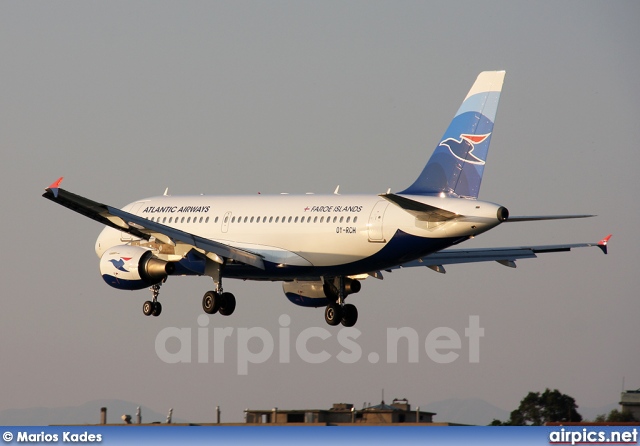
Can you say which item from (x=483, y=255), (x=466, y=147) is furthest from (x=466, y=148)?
(x=483, y=255)

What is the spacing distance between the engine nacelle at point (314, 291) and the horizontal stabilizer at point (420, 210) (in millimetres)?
9702

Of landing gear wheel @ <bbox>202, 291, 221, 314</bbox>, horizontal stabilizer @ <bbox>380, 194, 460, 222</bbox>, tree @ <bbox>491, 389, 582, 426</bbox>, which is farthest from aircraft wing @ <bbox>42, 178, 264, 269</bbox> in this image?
tree @ <bbox>491, 389, 582, 426</bbox>

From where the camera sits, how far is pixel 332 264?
70625 millimetres

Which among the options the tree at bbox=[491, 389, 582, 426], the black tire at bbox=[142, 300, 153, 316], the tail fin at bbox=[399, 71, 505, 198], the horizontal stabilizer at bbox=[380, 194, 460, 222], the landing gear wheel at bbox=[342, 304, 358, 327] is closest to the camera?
the horizontal stabilizer at bbox=[380, 194, 460, 222]

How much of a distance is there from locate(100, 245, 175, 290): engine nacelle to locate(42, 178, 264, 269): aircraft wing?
1257mm

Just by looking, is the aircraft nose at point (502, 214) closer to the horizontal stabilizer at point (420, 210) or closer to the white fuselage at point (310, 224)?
the white fuselage at point (310, 224)

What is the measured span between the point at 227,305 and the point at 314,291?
19.8 ft

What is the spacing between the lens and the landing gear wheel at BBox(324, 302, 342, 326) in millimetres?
75688

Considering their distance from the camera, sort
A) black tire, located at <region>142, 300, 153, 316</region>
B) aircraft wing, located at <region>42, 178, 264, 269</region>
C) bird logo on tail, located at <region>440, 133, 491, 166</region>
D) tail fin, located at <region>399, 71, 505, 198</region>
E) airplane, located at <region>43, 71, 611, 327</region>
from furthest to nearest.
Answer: black tire, located at <region>142, 300, 153, 316</region>
bird logo on tail, located at <region>440, 133, 491, 166</region>
tail fin, located at <region>399, 71, 505, 198</region>
airplane, located at <region>43, 71, 611, 327</region>
aircraft wing, located at <region>42, 178, 264, 269</region>

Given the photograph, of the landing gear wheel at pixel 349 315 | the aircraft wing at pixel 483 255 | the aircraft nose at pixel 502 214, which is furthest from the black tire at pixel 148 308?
the aircraft nose at pixel 502 214

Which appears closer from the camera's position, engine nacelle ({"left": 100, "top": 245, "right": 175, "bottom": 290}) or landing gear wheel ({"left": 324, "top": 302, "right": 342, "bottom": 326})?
engine nacelle ({"left": 100, "top": 245, "right": 175, "bottom": 290})

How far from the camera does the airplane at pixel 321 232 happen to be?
66.9 meters

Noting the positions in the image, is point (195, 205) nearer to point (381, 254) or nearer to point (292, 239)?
point (292, 239)

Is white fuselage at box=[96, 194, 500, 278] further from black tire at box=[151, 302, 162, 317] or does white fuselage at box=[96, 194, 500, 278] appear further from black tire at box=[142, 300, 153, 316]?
black tire at box=[151, 302, 162, 317]
